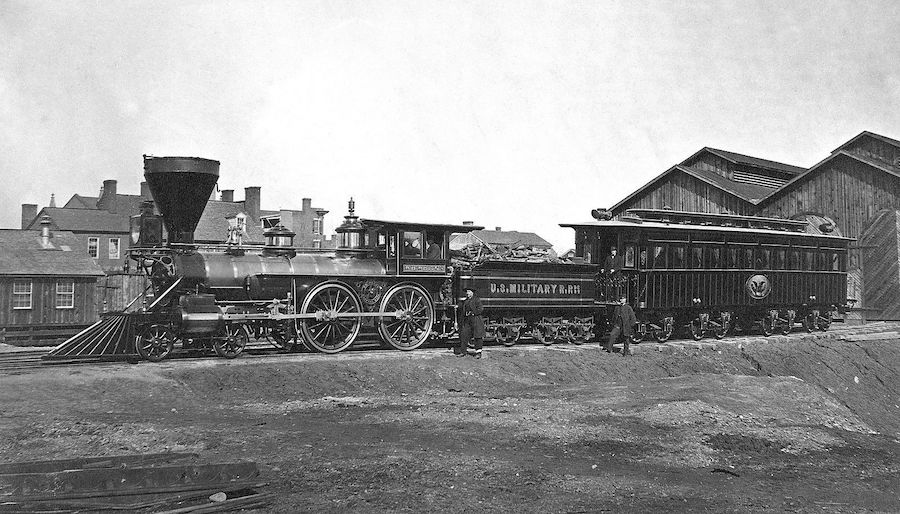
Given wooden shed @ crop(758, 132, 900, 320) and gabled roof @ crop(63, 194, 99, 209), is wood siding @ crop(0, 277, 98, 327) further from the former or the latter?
gabled roof @ crop(63, 194, 99, 209)

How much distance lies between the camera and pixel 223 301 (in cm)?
Result: 1686

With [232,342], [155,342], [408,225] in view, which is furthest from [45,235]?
[408,225]

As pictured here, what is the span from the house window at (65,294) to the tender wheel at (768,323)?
25755mm

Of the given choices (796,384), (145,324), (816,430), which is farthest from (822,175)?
(145,324)

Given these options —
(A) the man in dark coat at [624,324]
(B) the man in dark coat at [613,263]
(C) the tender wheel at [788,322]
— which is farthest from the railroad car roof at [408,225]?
(C) the tender wheel at [788,322]

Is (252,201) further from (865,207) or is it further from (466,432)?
(466,432)

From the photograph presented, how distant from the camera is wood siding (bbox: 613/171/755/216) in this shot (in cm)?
3703

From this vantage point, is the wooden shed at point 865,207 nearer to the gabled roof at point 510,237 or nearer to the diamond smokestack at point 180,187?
the diamond smokestack at point 180,187

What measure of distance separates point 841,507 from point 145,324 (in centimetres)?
1289

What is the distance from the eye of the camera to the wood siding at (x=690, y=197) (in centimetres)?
3703

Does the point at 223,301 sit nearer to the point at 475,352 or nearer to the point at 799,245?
the point at 475,352

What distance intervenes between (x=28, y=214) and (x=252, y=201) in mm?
16124

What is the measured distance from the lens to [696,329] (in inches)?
A: 944

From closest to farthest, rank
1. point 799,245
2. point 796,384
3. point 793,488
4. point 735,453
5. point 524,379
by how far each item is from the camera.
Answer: point 793,488
point 735,453
point 796,384
point 524,379
point 799,245
